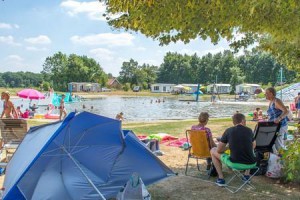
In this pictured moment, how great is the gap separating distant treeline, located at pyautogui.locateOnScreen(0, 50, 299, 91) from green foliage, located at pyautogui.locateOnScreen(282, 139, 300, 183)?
2729 inches

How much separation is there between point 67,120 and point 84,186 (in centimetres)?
107

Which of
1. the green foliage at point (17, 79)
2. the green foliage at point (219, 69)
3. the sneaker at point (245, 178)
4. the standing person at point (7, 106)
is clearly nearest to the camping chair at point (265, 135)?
the sneaker at point (245, 178)

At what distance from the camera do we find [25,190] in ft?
15.4

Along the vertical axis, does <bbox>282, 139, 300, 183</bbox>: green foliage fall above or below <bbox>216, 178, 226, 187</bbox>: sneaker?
above

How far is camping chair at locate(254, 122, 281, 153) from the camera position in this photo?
20.8ft

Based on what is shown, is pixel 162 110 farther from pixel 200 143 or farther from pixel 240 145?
pixel 240 145

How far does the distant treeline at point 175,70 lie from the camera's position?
8050 centimetres

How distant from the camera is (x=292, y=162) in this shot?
5.73m

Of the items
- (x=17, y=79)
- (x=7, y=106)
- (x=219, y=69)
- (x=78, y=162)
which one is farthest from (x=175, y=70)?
(x=78, y=162)

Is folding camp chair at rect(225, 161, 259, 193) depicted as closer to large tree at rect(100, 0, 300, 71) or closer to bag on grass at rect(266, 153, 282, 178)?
bag on grass at rect(266, 153, 282, 178)

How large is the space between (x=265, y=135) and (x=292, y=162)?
2.67 feet

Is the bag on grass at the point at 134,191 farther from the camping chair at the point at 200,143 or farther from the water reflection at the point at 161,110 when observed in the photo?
the water reflection at the point at 161,110

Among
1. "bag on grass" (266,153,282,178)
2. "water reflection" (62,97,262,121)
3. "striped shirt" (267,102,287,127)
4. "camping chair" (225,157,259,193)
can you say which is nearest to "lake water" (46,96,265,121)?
"water reflection" (62,97,262,121)

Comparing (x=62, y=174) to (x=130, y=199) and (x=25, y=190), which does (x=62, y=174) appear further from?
(x=130, y=199)
